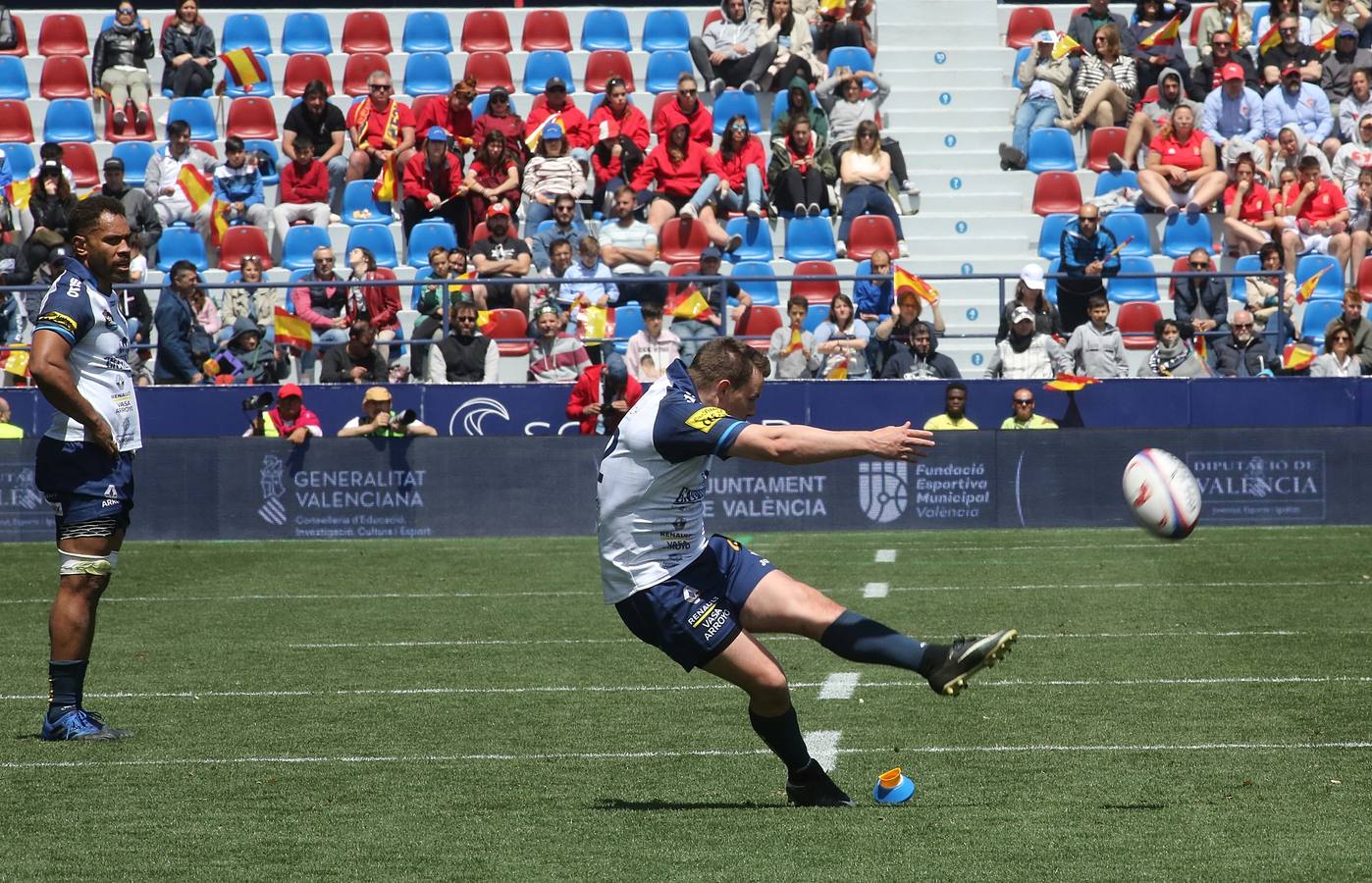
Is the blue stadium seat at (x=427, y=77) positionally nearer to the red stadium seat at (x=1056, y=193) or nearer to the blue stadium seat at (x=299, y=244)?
the blue stadium seat at (x=299, y=244)

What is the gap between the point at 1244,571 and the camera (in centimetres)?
1396

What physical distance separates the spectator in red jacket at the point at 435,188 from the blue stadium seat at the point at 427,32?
3871 millimetres

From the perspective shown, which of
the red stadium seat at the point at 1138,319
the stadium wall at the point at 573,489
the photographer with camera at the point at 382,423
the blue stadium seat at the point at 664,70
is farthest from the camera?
the blue stadium seat at the point at 664,70

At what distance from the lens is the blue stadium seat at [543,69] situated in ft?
80.6

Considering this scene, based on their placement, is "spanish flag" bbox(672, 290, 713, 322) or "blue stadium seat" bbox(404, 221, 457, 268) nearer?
"spanish flag" bbox(672, 290, 713, 322)

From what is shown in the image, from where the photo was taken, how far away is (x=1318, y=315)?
20812 millimetres

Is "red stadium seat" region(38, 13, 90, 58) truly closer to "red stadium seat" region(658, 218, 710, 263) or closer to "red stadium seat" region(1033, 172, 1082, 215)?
"red stadium seat" region(658, 218, 710, 263)

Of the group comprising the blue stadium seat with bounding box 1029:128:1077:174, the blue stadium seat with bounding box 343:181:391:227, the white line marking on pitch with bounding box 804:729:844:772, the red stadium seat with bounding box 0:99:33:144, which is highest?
the red stadium seat with bounding box 0:99:33:144

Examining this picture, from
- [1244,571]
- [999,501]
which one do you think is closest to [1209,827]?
[1244,571]

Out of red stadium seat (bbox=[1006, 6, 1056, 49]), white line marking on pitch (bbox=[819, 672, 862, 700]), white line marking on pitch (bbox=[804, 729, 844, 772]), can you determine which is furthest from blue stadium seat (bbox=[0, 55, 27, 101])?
white line marking on pitch (bbox=[804, 729, 844, 772])

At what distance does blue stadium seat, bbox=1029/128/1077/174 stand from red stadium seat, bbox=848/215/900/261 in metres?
2.80

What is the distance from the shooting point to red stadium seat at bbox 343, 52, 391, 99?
24672 millimetres

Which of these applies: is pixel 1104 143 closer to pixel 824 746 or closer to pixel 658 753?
pixel 824 746

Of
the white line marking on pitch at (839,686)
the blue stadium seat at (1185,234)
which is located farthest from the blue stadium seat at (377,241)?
the white line marking on pitch at (839,686)
